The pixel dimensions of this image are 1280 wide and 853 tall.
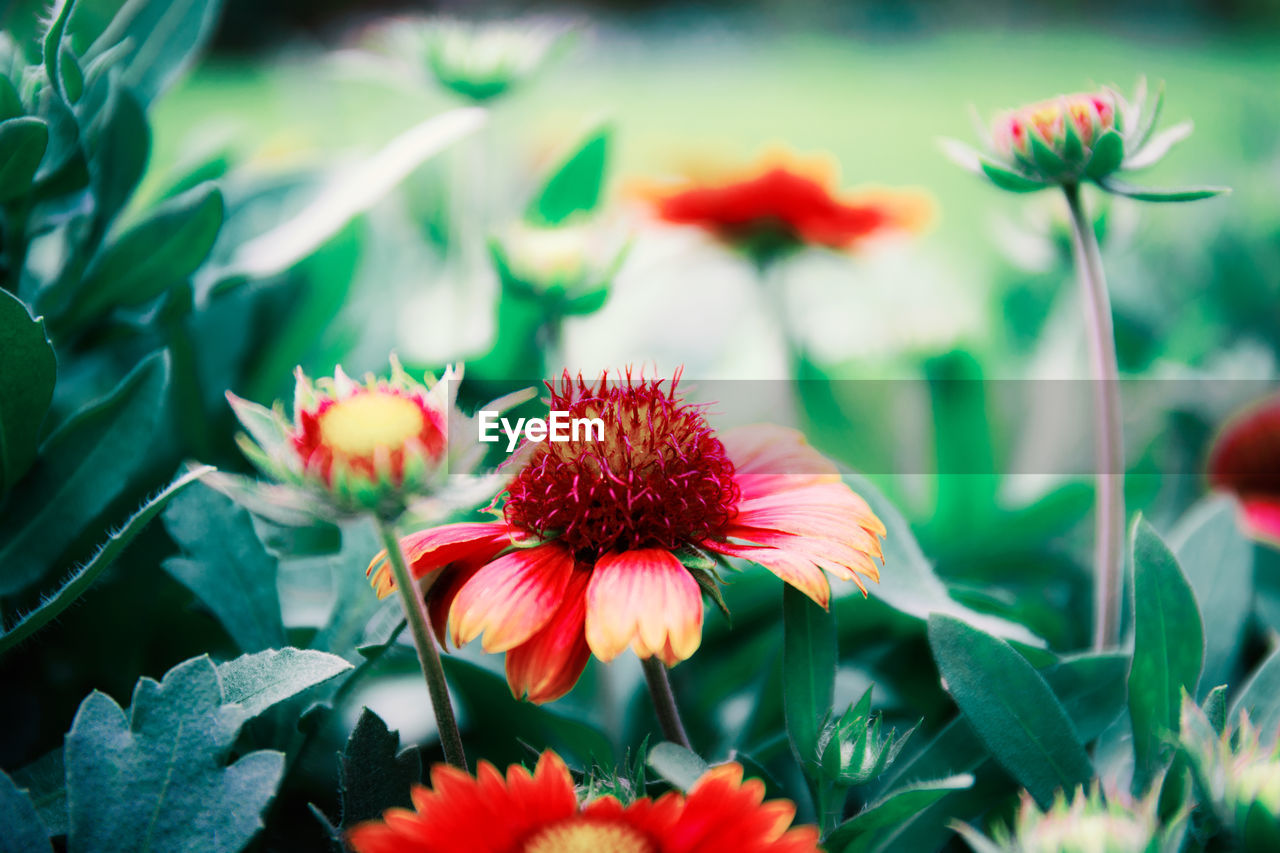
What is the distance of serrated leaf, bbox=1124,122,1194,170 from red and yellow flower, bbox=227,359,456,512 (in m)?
0.28

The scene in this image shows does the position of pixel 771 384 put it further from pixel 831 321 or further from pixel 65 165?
pixel 65 165

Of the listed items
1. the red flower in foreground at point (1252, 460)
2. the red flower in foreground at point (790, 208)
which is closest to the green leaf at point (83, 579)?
the red flower in foreground at point (790, 208)

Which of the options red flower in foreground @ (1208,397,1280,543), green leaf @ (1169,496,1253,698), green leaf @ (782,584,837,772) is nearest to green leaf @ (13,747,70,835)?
green leaf @ (782,584,837,772)

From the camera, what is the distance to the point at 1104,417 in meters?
0.42

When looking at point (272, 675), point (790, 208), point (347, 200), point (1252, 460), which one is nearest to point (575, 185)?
point (347, 200)

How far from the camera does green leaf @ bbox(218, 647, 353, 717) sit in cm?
33

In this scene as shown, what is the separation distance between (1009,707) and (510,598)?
181 mm

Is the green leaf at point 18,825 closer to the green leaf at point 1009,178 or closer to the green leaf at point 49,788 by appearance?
the green leaf at point 49,788

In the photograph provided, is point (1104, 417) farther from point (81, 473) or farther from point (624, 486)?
point (81, 473)

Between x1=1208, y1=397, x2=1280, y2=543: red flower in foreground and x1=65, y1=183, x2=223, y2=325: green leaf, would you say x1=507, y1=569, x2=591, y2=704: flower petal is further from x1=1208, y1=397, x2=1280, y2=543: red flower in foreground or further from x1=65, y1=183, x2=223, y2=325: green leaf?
x1=1208, y1=397, x2=1280, y2=543: red flower in foreground

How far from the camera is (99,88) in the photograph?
1.55 feet

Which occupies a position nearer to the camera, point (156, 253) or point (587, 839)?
point (587, 839)

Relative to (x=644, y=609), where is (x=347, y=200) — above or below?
above

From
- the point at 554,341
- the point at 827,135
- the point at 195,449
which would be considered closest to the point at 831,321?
the point at 554,341
